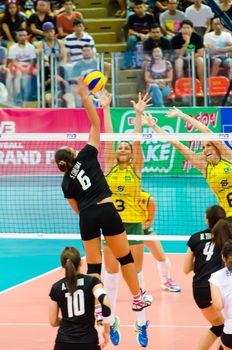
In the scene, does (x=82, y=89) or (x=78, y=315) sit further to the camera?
(x=82, y=89)

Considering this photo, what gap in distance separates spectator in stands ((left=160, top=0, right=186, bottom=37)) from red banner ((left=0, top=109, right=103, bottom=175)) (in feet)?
15.1

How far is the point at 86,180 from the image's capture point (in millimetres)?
9695

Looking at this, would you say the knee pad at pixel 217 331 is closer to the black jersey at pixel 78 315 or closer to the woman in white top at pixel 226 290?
the woman in white top at pixel 226 290

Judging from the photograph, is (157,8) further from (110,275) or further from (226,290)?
(226,290)

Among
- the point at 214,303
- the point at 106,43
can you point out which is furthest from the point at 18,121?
the point at 214,303

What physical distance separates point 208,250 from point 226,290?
0.86 m

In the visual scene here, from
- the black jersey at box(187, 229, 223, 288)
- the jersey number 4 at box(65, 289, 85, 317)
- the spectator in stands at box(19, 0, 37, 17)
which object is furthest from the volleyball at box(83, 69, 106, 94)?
the spectator in stands at box(19, 0, 37, 17)

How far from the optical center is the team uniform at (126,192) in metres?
10.9

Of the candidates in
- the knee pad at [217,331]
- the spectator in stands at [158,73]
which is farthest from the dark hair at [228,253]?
the spectator in stands at [158,73]

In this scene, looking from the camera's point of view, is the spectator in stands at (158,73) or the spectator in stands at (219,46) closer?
the spectator in stands at (219,46)

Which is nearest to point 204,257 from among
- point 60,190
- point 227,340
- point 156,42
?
point 227,340

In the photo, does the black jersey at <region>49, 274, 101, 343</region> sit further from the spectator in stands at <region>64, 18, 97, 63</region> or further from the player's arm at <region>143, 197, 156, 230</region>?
the spectator in stands at <region>64, 18, 97, 63</region>

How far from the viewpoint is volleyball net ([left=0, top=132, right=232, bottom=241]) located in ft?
58.5

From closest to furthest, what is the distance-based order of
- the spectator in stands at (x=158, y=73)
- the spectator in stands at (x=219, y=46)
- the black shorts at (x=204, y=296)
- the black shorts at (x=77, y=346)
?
the black shorts at (x=77, y=346)
the black shorts at (x=204, y=296)
the spectator in stands at (x=219, y=46)
the spectator in stands at (x=158, y=73)
